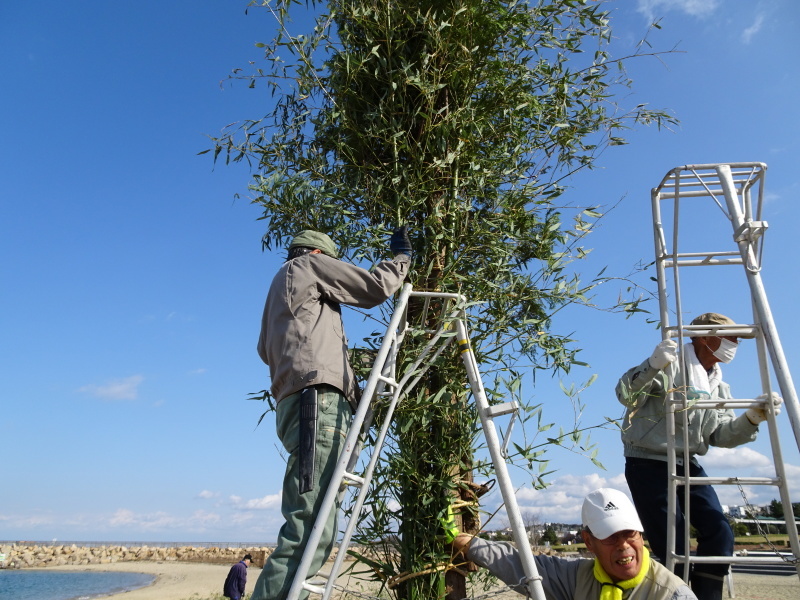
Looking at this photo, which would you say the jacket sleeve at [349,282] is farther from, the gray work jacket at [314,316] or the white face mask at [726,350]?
the white face mask at [726,350]

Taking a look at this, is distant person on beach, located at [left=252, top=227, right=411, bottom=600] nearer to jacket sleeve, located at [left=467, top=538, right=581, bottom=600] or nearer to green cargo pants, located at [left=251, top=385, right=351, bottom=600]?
green cargo pants, located at [left=251, top=385, right=351, bottom=600]

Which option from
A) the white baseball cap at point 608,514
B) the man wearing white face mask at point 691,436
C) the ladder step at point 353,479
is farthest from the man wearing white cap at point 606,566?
the man wearing white face mask at point 691,436

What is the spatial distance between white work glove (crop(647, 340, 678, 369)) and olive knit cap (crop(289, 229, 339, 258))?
68.0 inches

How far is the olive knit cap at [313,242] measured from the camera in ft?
10.1

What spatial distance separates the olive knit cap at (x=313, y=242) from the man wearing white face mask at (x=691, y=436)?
174cm

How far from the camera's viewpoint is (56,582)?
48.4 metres

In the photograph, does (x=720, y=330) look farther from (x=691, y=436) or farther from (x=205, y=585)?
(x=205, y=585)

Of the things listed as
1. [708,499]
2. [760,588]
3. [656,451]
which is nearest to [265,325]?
[656,451]

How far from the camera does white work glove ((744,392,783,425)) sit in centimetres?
303

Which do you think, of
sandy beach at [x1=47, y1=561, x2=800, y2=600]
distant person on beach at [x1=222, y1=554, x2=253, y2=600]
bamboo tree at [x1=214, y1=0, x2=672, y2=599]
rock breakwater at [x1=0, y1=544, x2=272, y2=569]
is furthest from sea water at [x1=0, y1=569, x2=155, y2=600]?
bamboo tree at [x1=214, y1=0, x2=672, y2=599]

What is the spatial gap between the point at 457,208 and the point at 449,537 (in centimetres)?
181

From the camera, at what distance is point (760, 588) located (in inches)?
325

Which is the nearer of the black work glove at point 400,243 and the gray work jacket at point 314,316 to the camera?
the gray work jacket at point 314,316

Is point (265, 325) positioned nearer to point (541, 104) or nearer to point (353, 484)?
point (353, 484)
